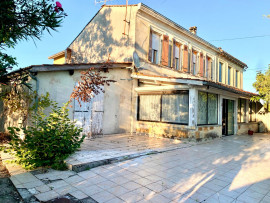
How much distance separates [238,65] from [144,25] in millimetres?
13679

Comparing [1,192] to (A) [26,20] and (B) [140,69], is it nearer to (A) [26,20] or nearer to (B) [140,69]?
(A) [26,20]

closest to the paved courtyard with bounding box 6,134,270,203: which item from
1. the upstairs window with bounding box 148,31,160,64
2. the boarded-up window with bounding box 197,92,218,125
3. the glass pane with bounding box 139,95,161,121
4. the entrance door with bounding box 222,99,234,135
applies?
the boarded-up window with bounding box 197,92,218,125

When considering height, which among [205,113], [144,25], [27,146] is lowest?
[27,146]

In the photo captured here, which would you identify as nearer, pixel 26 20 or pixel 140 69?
pixel 26 20

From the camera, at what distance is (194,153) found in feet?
20.6

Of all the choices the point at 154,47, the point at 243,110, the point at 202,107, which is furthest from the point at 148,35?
the point at 243,110

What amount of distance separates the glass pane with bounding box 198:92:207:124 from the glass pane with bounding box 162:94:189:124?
0.75m

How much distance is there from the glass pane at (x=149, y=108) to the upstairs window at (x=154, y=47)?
8.46ft

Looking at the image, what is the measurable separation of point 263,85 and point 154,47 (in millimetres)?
7287

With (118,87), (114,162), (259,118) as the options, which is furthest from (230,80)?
(114,162)

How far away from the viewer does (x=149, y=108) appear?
965 centimetres

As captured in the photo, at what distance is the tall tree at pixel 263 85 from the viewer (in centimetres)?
1125

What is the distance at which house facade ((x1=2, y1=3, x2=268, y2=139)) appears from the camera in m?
7.89

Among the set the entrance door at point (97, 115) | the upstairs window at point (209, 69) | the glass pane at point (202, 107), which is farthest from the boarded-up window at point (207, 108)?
the upstairs window at point (209, 69)
